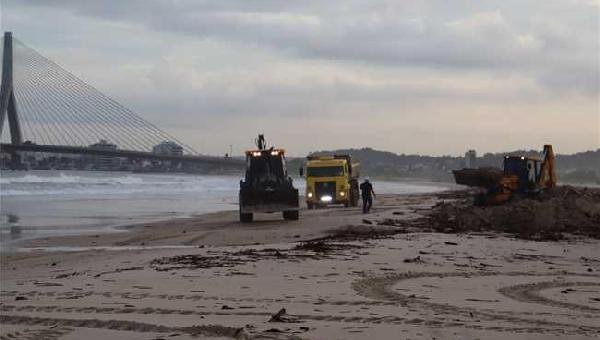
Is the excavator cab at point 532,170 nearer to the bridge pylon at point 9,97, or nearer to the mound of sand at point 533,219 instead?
the mound of sand at point 533,219

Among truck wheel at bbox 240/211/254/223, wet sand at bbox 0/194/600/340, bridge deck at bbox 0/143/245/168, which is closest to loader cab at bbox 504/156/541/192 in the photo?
truck wheel at bbox 240/211/254/223

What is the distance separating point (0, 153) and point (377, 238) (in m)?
56.1

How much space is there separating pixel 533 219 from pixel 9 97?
5892cm

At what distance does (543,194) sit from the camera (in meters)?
26.0

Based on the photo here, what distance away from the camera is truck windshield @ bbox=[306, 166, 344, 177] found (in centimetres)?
3244

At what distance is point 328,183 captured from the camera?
106 feet

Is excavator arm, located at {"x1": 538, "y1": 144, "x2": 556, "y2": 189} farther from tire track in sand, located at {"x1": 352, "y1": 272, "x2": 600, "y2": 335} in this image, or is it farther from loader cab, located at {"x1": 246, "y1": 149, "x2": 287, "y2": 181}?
tire track in sand, located at {"x1": 352, "y1": 272, "x2": 600, "y2": 335}

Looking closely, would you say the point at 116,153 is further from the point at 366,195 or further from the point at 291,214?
the point at 291,214

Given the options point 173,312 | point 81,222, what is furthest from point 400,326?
point 81,222

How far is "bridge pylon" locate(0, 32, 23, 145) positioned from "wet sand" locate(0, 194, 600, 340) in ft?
173

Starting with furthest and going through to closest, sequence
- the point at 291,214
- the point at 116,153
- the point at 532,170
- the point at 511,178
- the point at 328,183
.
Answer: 1. the point at 116,153
2. the point at 328,183
3. the point at 532,170
4. the point at 511,178
5. the point at 291,214

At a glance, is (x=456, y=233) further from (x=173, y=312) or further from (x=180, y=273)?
(x=173, y=312)

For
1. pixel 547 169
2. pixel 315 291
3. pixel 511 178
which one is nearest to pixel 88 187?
pixel 547 169

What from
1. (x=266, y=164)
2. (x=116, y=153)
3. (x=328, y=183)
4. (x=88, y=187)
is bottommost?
(x=88, y=187)
